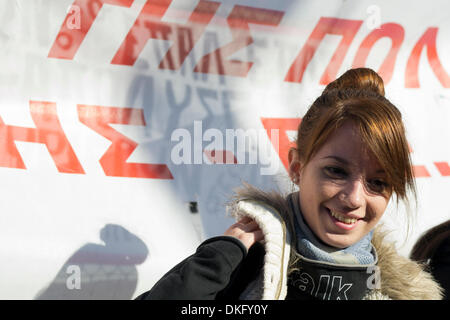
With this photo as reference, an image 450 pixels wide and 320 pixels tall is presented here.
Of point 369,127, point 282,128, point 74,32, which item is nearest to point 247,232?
point 369,127

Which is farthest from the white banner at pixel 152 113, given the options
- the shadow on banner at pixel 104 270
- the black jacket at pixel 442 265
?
the black jacket at pixel 442 265

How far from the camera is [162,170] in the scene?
5.49ft

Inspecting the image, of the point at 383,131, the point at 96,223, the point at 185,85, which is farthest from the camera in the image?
the point at 185,85

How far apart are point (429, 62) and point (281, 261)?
1356 millimetres

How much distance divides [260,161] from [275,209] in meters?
0.80

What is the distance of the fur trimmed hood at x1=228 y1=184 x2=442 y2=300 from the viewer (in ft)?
2.90

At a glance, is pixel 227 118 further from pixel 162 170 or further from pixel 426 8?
pixel 426 8

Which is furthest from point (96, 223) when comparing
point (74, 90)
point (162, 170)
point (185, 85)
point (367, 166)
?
point (367, 166)

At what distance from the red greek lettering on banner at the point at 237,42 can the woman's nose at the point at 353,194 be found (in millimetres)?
940

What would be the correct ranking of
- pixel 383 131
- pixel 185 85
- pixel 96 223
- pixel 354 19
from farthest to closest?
pixel 354 19 < pixel 185 85 < pixel 96 223 < pixel 383 131

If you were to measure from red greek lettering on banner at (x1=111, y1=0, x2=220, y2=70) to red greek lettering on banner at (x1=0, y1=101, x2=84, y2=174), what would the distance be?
0.30 m

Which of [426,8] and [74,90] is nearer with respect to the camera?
[74,90]

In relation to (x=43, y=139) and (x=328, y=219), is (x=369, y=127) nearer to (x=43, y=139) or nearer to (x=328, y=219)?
(x=328, y=219)

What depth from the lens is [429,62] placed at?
1882 millimetres
